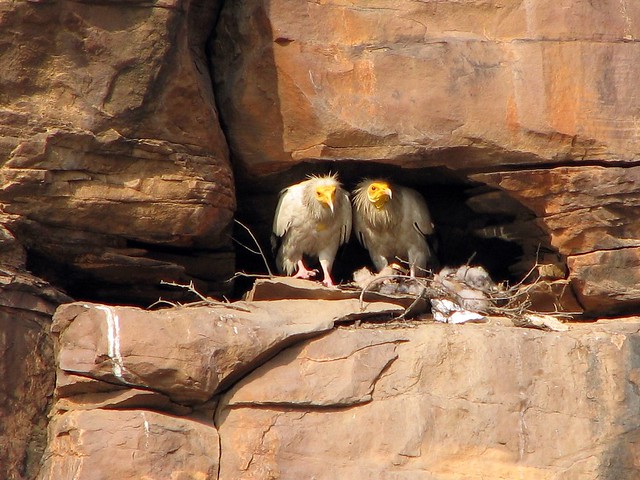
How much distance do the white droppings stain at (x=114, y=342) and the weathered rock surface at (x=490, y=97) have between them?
6.10ft

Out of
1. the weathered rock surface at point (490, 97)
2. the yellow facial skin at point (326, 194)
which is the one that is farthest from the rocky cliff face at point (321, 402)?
the yellow facial skin at point (326, 194)

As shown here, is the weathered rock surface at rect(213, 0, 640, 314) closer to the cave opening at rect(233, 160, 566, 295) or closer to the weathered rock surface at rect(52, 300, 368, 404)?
the cave opening at rect(233, 160, 566, 295)

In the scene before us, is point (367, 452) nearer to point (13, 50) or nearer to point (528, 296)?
point (528, 296)

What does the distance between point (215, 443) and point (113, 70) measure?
222 cm

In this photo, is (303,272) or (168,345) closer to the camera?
(168,345)

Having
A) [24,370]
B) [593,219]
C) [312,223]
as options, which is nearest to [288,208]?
[312,223]

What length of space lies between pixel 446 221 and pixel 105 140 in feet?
10.1

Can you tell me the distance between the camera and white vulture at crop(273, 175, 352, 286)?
8.02 m

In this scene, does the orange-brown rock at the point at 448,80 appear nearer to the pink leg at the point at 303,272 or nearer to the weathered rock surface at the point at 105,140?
the weathered rock surface at the point at 105,140

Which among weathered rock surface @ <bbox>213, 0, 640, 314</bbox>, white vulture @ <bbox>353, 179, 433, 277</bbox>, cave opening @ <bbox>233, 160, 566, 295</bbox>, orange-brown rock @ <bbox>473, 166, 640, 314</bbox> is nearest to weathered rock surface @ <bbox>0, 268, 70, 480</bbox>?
cave opening @ <bbox>233, 160, 566, 295</bbox>

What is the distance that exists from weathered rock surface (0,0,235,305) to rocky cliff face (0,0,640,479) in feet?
0.04

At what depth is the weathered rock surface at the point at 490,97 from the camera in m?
7.25

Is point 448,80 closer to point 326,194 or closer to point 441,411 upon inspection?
point 326,194

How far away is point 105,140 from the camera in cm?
671
